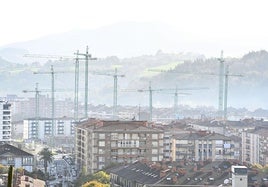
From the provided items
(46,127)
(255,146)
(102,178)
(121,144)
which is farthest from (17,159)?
(46,127)

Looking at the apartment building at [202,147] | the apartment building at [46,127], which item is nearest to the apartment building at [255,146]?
the apartment building at [202,147]

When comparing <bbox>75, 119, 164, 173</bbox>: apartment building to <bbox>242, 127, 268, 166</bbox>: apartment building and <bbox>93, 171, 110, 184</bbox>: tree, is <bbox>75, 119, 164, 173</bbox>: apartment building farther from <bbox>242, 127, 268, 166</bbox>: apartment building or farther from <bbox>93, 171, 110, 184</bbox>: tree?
<bbox>242, 127, 268, 166</bbox>: apartment building

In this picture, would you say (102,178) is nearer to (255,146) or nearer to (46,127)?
(255,146)

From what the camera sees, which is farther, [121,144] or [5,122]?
[5,122]

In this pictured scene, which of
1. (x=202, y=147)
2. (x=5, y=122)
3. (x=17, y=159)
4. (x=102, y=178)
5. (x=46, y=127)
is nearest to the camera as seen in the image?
(x=102, y=178)

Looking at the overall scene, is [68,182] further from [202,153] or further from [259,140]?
[259,140]

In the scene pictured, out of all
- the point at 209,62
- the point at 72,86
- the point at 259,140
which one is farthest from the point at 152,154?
the point at 72,86
